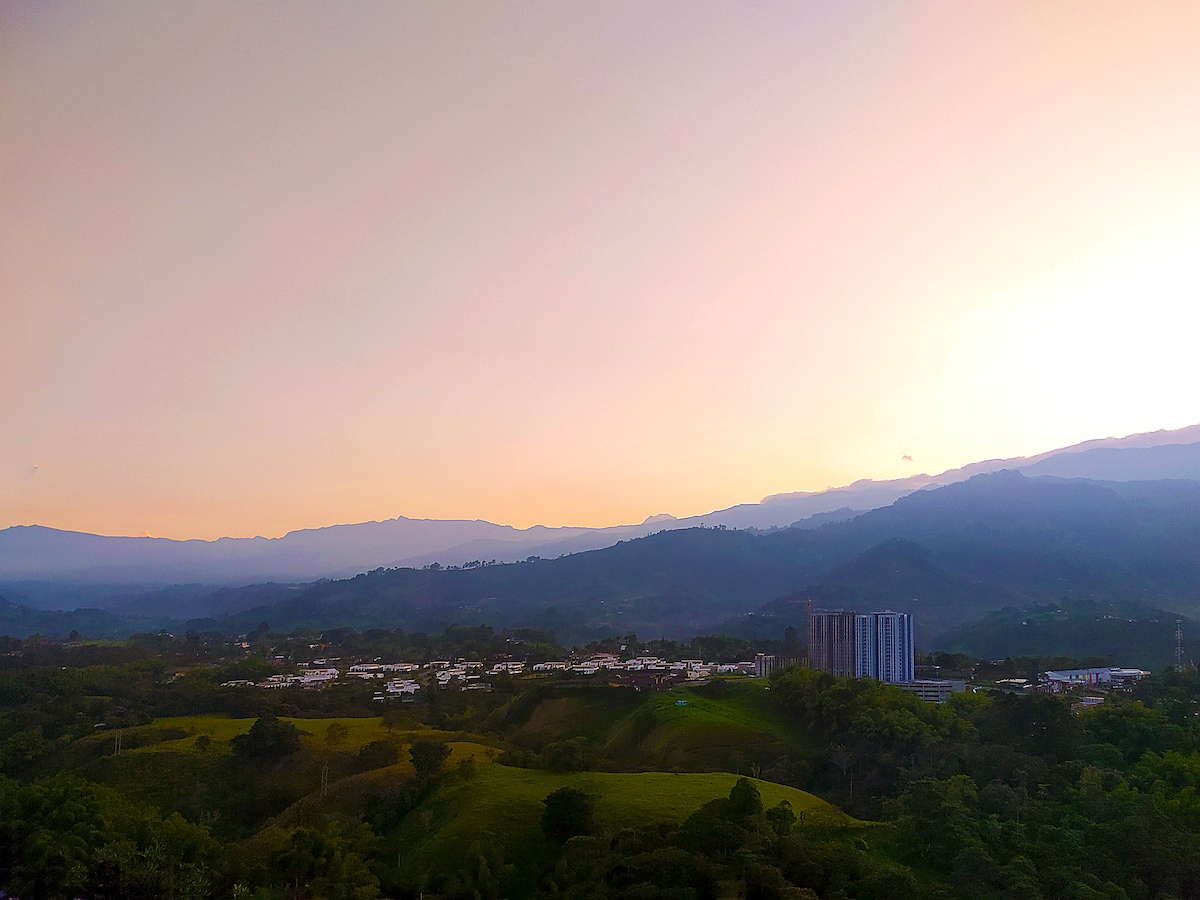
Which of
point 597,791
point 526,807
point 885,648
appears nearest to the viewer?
point 526,807

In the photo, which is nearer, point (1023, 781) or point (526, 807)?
point (526, 807)

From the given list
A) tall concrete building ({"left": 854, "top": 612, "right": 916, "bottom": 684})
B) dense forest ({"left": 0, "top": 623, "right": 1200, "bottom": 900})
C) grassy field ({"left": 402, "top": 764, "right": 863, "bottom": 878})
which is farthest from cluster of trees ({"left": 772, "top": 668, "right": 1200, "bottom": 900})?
tall concrete building ({"left": 854, "top": 612, "right": 916, "bottom": 684})

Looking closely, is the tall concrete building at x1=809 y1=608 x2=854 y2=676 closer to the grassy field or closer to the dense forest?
the dense forest

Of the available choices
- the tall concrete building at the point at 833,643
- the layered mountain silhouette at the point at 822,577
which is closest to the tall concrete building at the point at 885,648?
the tall concrete building at the point at 833,643

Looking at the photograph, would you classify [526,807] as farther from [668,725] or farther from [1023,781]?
[668,725]

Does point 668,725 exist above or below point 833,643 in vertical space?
above

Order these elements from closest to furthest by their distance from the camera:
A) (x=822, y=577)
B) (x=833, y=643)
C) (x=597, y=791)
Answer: (x=597, y=791)
(x=833, y=643)
(x=822, y=577)

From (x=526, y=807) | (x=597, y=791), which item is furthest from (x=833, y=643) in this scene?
(x=526, y=807)
